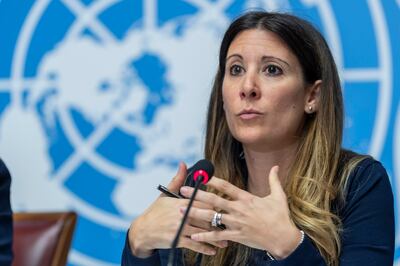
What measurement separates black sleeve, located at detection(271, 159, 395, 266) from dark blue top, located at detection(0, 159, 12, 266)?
0.68 m

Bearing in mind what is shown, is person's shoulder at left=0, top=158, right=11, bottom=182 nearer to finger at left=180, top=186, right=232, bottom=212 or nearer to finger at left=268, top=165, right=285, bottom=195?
finger at left=180, top=186, right=232, bottom=212

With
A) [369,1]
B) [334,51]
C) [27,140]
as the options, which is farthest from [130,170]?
[369,1]

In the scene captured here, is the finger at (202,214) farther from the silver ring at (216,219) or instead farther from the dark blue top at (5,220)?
the dark blue top at (5,220)

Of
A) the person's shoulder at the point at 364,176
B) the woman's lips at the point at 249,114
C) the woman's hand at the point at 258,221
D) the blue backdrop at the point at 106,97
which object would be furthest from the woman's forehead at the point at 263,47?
the blue backdrop at the point at 106,97

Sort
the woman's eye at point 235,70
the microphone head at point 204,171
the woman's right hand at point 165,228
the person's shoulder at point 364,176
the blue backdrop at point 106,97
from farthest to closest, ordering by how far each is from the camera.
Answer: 1. the blue backdrop at point 106,97
2. the woman's eye at point 235,70
3. the person's shoulder at point 364,176
4. the woman's right hand at point 165,228
5. the microphone head at point 204,171

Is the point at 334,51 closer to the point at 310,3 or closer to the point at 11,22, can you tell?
the point at 310,3

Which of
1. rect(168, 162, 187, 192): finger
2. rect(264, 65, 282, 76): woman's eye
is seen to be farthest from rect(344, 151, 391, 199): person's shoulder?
rect(168, 162, 187, 192): finger

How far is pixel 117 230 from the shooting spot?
100 inches

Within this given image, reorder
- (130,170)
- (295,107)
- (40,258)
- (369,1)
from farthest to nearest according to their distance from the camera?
(130,170) → (369,1) → (40,258) → (295,107)

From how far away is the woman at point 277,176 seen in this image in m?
1.54

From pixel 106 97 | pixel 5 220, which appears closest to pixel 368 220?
pixel 5 220

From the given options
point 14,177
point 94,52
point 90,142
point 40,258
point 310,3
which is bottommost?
point 40,258

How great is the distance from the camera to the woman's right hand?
1613 millimetres

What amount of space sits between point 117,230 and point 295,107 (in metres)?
0.99
